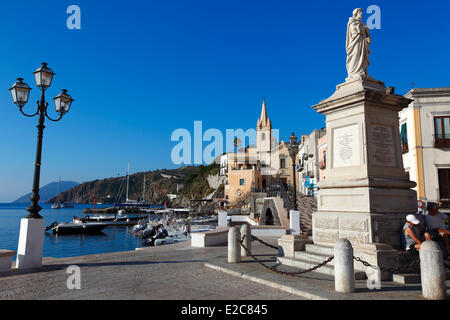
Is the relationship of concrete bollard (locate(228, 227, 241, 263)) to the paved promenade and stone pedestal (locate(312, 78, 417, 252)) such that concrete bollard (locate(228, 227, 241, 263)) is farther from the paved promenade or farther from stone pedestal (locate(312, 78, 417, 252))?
stone pedestal (locate(312, 78, 417, 252))

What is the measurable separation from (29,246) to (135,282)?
352 centimetres

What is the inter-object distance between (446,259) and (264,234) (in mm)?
10813

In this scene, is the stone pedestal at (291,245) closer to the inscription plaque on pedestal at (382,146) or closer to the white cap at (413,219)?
the white cap at (413,219)

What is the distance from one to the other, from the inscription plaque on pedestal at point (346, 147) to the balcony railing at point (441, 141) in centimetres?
1808

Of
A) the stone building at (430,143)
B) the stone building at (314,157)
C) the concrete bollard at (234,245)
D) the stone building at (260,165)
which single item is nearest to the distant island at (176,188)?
the stone building at (260,165)

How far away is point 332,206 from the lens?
6.91 m

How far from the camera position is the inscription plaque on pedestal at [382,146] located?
653cm

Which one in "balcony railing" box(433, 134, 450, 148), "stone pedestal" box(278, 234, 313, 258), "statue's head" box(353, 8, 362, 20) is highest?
"statue's head" box(353, 8, 362, 20)

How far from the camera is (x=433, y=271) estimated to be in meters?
4.10

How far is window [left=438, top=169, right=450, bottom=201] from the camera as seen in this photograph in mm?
20422

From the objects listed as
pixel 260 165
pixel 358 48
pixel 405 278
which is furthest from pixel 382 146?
pixel 260 165

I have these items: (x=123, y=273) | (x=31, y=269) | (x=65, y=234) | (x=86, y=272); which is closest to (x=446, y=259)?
(x=123, y=273)

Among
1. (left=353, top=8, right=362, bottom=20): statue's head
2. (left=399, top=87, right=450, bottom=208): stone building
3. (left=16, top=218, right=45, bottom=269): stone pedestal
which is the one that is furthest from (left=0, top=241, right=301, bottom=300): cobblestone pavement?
(left=399, top=87, right=450, bottom=208): stone building

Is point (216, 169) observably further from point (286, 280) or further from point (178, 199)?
point (286, 280)
